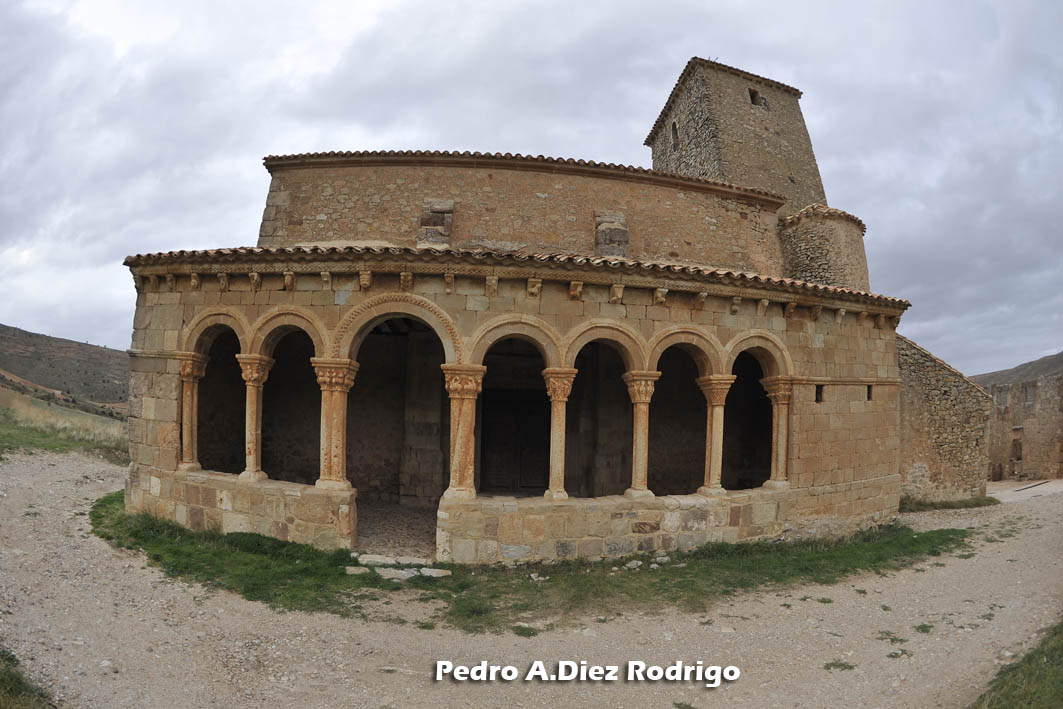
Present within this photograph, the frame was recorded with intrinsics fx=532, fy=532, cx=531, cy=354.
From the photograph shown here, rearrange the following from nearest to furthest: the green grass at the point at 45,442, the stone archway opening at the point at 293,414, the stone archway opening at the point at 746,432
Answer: the stone archway opening at the point at 293,414 < the stone archway opening at the point at 746,432 < the green grass at the point at 45,442

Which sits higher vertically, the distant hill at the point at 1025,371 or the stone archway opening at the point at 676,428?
the distant hill at the point at 1025,371

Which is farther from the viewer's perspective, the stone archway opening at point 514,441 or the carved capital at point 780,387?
the stone archway opening at point 514,441

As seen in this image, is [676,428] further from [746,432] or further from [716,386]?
[716,386]

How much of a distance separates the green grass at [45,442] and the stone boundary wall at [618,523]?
44.7 feet

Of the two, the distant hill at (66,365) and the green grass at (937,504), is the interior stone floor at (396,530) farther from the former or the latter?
the distant hill at (66,365)

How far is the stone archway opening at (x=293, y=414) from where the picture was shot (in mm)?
11695

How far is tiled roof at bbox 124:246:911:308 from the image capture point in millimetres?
7961

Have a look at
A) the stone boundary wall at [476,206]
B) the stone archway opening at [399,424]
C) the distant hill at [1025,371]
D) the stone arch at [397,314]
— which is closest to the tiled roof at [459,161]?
the stone boundary wall at [476,206]

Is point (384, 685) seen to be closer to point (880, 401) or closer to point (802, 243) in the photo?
point (880, 401)

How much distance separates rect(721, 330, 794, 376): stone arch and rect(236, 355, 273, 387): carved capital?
7.79 metres

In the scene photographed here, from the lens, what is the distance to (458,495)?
809cm

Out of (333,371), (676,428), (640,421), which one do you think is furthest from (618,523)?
(333,371)

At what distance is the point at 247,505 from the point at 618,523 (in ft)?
19.6

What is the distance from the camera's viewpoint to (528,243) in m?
11.5
